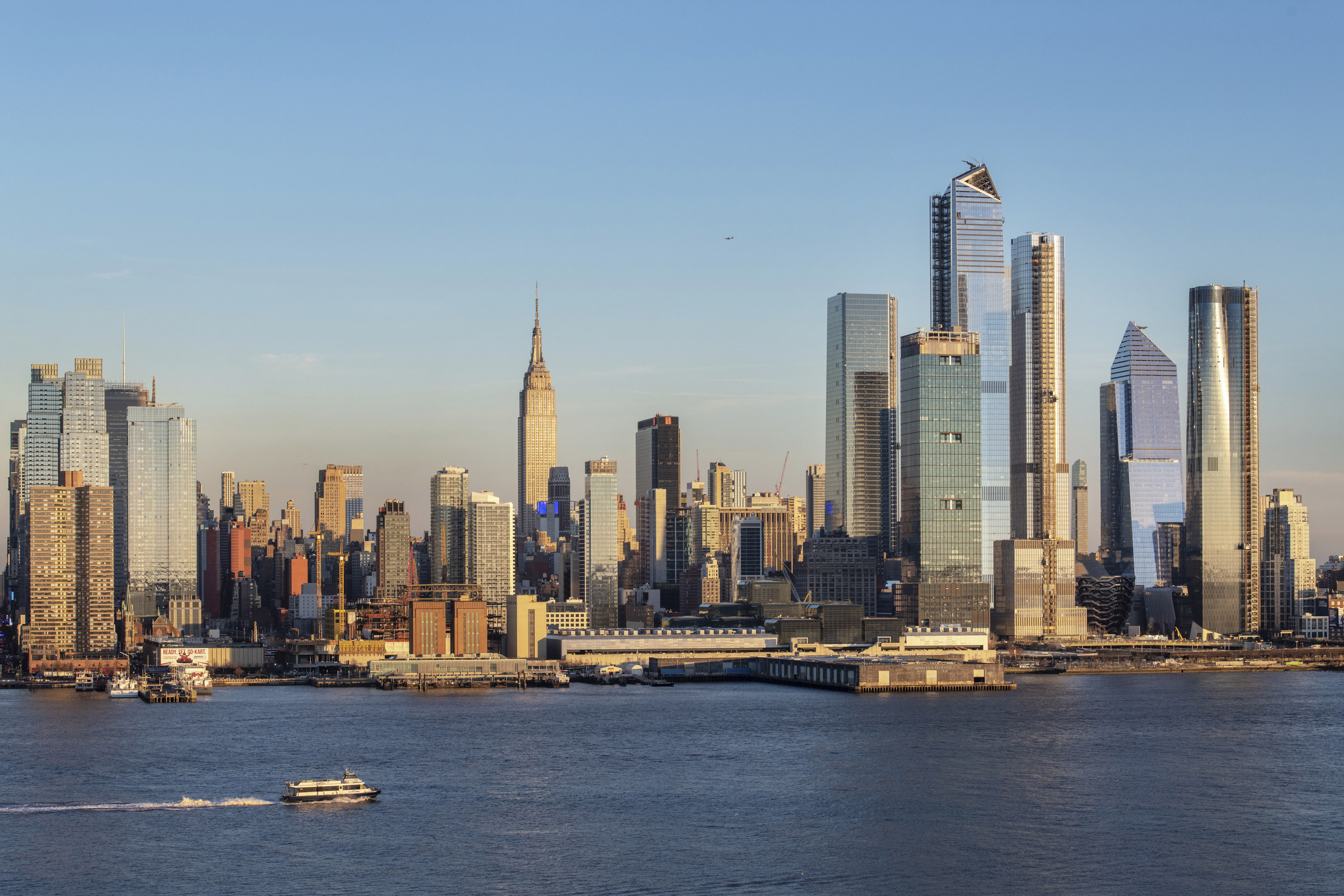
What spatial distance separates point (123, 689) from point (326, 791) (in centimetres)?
8037

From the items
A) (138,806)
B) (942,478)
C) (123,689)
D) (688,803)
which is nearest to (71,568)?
(123,689)

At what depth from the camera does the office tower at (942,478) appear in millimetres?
175750

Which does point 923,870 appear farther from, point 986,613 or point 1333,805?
point 986,613

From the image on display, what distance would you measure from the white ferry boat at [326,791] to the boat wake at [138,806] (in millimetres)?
799

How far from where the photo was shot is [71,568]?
179500 mm

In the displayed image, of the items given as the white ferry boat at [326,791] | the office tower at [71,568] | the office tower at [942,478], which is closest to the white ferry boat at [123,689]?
the office tower at [71,568]

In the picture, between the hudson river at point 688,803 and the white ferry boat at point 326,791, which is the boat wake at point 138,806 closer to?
the hudson river at point 688,803

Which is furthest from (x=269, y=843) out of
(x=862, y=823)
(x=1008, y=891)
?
(x=1008, y=891)

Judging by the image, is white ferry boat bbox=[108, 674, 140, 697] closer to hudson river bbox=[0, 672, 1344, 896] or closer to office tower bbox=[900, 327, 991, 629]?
hudson river bbox=[0, 672, 1344, 896]

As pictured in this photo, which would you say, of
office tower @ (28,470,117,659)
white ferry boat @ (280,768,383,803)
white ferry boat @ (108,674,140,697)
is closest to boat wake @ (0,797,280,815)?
white ferry boat @ (280,768,383,803)

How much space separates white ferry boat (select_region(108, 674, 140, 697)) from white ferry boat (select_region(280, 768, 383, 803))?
76229mm

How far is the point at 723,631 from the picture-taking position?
17325 cm

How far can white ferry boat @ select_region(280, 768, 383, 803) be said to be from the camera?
63.7 m

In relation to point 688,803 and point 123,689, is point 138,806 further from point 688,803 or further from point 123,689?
point 123,689
